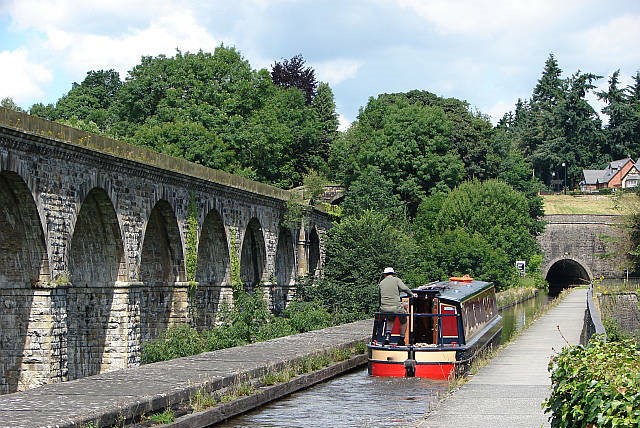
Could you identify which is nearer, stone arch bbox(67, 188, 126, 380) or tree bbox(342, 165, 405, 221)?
stone arch bbox(67, 188, 126, 380)

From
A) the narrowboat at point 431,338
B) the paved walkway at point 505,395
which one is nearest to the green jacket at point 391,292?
the narrowboat at point 431,338

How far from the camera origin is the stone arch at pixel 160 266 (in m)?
27.6

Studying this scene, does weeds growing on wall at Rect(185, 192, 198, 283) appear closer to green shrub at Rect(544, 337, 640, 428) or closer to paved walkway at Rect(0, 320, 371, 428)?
paved walkway at Rect(0, 320, 371, 428)

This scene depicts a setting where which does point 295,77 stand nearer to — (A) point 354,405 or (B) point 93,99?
(B) point 93,99

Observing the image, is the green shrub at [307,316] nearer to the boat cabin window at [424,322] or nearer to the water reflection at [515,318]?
the water reflection at [515,318]

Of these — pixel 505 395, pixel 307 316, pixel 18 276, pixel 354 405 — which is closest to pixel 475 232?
pixel 307 316

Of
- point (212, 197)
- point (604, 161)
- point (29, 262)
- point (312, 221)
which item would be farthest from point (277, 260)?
point (604, 161)

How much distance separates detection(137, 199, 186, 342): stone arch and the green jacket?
884cm

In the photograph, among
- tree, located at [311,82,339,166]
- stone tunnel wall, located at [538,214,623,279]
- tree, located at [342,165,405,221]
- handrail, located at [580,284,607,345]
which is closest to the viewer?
handrail, located at [580,284,607,345]

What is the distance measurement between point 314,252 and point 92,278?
27327 millimetres

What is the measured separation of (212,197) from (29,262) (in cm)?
1224

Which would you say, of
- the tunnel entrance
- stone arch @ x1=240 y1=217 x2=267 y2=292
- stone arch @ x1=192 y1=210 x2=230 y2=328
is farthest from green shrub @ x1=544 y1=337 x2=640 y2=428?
the tunnel entrance

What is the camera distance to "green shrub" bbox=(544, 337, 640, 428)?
6938mm

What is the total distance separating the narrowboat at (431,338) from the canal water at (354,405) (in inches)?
12.9
